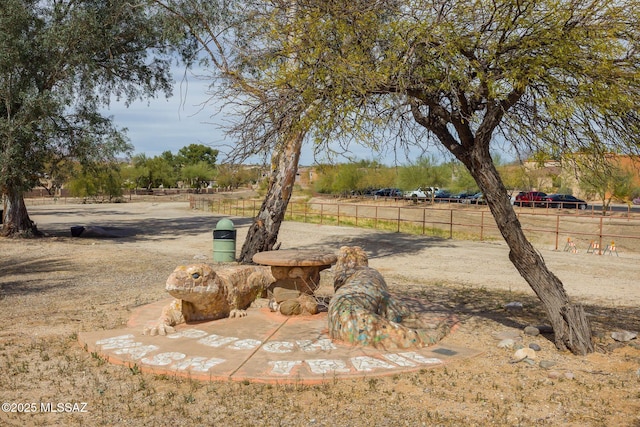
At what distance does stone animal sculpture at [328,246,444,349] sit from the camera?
6.84m

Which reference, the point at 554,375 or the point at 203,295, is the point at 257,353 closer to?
the point at 203,295

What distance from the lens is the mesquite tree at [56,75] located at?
1911 centimetres

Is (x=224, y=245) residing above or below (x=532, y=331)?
above

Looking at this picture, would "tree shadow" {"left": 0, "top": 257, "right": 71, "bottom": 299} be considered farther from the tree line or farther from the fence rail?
the fence rail

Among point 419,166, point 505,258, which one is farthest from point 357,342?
point 419,166

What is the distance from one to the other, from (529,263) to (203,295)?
4.56 metres

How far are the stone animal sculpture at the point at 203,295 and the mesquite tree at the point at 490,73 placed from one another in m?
2.84

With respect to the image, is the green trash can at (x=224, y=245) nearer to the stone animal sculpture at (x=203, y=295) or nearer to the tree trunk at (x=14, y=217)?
the stone animal sculpture at (x=203, y=295)

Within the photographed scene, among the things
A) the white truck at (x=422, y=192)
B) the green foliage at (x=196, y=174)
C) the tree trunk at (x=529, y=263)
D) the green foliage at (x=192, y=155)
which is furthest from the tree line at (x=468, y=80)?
the green foliage at (x=192, y=155)

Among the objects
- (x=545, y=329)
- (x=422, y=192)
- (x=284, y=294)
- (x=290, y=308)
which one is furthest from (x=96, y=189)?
(x=545, y=329)

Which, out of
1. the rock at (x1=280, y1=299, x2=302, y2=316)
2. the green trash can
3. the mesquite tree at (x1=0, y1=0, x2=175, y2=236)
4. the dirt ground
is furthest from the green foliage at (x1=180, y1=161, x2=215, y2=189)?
the rock at (x1=280, y1=299, x2=302, y2=316)

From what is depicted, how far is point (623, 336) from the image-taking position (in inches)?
291

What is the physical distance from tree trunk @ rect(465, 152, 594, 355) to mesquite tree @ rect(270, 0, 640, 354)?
0.04 feet

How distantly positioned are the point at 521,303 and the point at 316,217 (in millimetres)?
27874
